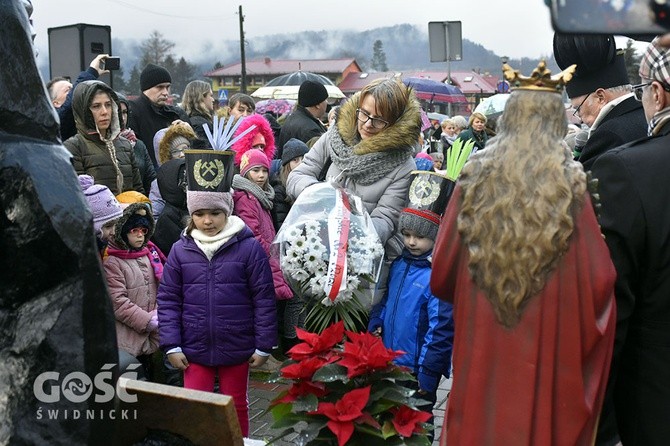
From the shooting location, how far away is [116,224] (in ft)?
16.0

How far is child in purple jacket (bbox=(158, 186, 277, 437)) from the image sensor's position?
460 centimetres

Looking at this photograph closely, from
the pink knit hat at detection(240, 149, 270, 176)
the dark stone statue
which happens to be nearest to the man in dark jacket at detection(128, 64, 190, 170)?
the pink knit hat at detection(240, 149, 270, 176)

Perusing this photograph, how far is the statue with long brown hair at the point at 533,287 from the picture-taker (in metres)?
2.56

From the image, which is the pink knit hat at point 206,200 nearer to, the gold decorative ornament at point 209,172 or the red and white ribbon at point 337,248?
the gold decorative ornament at point 209,172

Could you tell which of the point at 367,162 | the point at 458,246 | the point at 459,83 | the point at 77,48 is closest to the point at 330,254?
the point at 367,162

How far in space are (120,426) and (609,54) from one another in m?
3.47

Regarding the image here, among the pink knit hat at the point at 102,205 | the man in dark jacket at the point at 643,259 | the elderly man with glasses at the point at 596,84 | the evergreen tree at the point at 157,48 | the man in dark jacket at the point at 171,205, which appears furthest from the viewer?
the evergreen tree at the point at 157,48

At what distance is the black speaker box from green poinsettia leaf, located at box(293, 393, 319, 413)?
22.3 ft

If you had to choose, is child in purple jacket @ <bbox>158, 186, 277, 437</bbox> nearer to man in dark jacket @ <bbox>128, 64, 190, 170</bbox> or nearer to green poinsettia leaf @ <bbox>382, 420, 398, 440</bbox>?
green poinsettia leaf @ <bbox>382, 420, 398, 440</bbox>

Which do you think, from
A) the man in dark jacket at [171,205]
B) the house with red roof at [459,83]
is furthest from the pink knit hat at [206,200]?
the house with red roof at [459,83]

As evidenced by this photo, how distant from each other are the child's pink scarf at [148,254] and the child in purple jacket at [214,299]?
43 cm

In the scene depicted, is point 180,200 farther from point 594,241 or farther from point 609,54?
point 594,241

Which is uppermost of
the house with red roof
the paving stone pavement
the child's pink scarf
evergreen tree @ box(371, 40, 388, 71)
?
evergreen tree @ box(371, 40, 388, 71)

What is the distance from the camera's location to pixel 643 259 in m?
2.86
